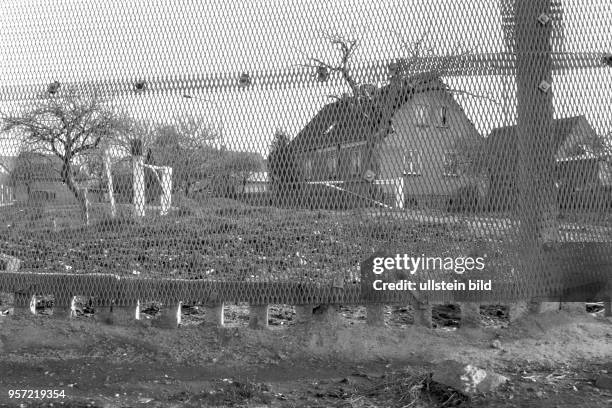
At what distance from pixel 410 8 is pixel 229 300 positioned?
2.38 meters

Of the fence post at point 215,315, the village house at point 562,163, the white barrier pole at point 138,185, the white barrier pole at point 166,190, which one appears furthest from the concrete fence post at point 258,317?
the village house at point 562,163

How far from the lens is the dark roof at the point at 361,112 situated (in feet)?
13.0

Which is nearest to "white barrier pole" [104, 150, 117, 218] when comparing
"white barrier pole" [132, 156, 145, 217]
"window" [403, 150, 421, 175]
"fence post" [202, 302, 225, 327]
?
"white barrier pole" [132, 156, 145, 217]

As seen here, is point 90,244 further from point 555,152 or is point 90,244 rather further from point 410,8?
point 555,152

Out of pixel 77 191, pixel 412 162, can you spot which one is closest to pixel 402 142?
pixel 412 162

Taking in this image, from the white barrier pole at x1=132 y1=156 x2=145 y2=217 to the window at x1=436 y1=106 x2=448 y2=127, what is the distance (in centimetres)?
212

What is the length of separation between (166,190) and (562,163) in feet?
9.02

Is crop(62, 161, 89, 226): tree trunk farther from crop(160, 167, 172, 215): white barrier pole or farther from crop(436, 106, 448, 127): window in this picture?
crop(436, 106, 448, 127): window

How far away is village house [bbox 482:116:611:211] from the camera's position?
3979mm

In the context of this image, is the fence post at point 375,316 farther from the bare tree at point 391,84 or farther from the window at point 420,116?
the window at point 420,116

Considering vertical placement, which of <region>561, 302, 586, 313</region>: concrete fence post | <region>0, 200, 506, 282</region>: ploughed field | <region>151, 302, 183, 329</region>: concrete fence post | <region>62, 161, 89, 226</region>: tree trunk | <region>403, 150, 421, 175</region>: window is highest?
<region>403, 150, 421, 175</region>: window

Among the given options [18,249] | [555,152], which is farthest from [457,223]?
[18,249]

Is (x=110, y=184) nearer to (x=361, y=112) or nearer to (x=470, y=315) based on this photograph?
(x=361, y=112)

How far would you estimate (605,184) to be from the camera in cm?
404
